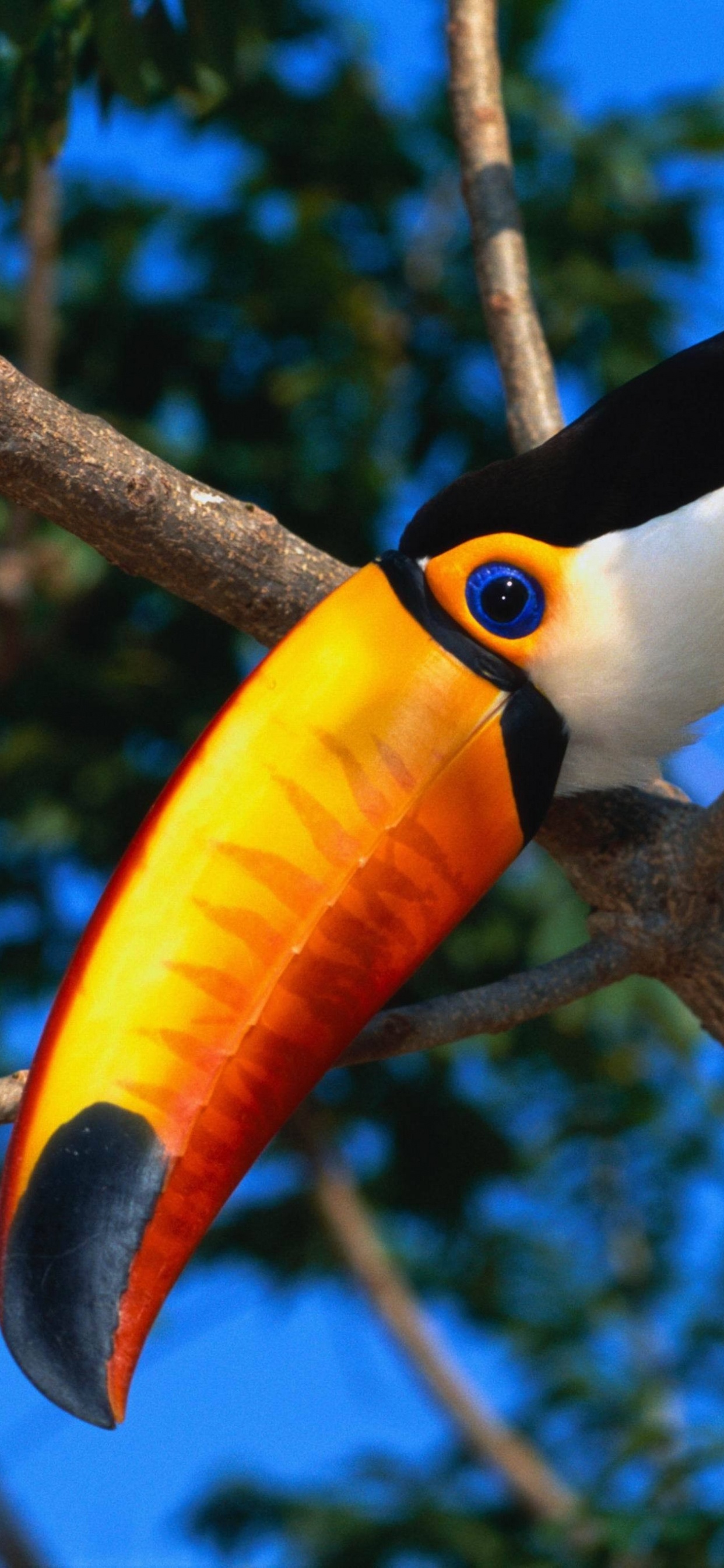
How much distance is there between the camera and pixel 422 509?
2043mm

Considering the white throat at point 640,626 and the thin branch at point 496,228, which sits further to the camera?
the thin branch at point 496,228

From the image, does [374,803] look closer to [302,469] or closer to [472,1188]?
[302,469]

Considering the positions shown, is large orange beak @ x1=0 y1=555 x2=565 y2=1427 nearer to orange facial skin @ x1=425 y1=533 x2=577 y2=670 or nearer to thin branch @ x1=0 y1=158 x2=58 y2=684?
orange facial skin @ x1=425 y1=533 x2=577 y2=670

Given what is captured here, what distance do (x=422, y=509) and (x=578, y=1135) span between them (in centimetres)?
396

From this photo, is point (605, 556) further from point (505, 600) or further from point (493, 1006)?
point (493, 1006)

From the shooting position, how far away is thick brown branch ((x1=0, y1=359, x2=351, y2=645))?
6.46 ft

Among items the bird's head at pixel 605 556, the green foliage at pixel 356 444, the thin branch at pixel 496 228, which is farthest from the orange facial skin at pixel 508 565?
the green foliage at pixel 356 444

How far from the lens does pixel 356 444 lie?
192 inches

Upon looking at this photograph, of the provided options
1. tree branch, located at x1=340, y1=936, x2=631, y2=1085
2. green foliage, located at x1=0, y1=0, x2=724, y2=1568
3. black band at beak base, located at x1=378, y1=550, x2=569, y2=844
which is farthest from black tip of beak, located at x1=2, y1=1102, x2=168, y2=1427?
green foliage, located at x1=0, y1=0, x2=724, y2=1568

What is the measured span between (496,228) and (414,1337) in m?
3.68

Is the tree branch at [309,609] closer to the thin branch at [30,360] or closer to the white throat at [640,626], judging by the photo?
the white throat at [640,626]

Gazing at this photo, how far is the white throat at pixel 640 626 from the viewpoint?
1933 millimetres

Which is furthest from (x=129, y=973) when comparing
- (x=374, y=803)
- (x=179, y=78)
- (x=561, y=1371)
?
(x=561, y=1371)

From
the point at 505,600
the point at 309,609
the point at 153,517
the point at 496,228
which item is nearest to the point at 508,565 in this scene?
the point at 505,600
